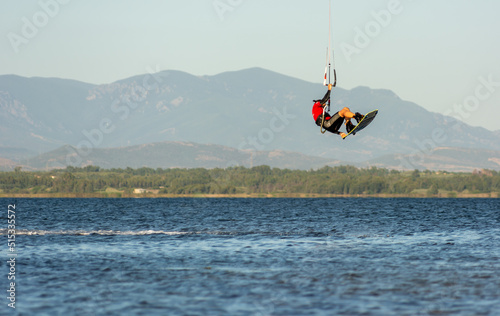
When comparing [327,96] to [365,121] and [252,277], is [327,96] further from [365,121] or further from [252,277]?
[252,277]

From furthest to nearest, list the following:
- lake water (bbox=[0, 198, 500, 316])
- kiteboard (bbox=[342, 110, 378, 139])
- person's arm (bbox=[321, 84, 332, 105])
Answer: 1. kiteboard (bbox=[342, 110, 378, 139])
2. person's arm (bbox=[321, 84, 332, 105])
3. lake water (bbox=[0, 198, 500, 316])

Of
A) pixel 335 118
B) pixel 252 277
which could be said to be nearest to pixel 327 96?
pixel 335 118

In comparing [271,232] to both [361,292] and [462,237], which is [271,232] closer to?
[462,237]

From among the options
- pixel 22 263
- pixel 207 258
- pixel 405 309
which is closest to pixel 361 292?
pixel 405 309

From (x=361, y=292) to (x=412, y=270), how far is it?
7763mm

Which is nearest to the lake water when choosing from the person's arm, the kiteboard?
the kiteboard

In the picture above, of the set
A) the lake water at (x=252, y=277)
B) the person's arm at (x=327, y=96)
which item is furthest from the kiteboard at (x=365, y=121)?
the lake water at (x=252, y=277)

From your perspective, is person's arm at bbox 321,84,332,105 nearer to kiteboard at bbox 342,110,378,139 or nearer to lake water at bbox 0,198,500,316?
kiteboard at bbox 342,110,378,139

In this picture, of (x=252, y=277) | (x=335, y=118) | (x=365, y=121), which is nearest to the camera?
(x=252, y=277)

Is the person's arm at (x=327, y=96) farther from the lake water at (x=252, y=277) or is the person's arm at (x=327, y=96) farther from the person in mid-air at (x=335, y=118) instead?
the lake water at (x=252, y=277)

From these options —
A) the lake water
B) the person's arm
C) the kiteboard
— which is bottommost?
the lake water

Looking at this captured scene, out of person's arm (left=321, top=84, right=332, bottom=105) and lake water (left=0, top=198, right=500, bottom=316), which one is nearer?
lake water (left=0, top=198, right=500, bottom=316)

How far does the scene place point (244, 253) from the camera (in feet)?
146

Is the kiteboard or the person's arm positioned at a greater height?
the person's arm
